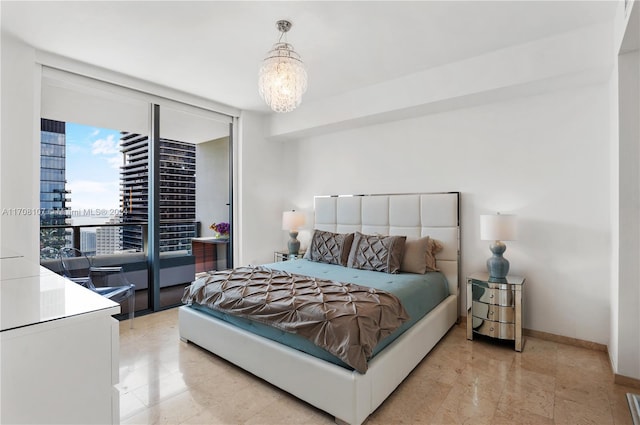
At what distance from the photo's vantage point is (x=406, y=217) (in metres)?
3.80

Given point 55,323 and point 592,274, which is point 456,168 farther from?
point 55,323

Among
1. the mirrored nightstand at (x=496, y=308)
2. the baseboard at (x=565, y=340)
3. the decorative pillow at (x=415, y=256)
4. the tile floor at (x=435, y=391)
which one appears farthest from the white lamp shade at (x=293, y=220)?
the baseboard at (x=565, y=340)

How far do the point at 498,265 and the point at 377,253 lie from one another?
115 centimetres

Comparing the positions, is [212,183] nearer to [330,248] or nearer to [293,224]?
[293,224]

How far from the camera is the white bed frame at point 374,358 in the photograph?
1879 millimetres

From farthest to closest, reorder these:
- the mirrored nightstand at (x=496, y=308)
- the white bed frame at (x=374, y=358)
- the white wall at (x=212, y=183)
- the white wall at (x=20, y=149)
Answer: the white wall at (x=212, y=183) → the mirrored nightstand at (x=496, y=308) → the white wall at (x=20, y=149) → the white bed frame at (x=374, y=358)

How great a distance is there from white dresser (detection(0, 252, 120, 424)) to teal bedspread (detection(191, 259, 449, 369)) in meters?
1.22

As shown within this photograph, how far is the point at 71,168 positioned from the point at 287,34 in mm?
2683

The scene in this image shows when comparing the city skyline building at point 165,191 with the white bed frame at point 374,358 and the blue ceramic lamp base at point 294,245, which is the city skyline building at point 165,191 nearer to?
the blue ceramic lamp base at point 294,245

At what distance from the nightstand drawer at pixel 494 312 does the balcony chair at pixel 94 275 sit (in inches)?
137

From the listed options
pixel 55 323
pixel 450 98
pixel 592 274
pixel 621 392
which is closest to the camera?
pixel 55 323

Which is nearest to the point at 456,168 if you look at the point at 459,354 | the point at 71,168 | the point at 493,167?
the point at 493,167

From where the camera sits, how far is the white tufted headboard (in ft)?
11.5

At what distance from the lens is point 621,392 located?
2.19 meters
